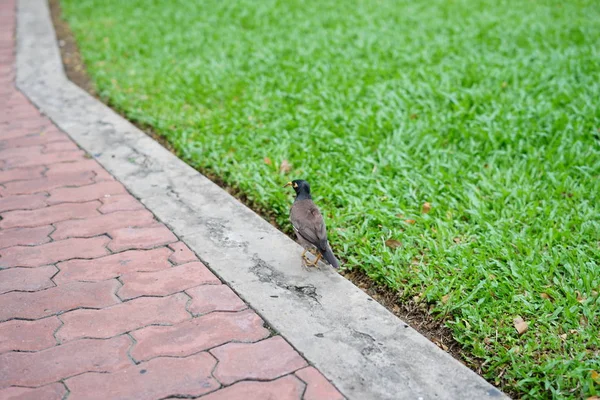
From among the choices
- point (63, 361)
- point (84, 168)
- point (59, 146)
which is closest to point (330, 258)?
point (63, 361)

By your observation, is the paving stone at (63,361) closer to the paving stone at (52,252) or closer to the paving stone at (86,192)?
the paving stone at (52,252)

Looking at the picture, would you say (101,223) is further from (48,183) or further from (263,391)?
(263,391)

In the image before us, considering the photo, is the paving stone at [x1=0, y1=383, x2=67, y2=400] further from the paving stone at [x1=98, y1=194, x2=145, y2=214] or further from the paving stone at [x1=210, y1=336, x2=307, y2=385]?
the paving stone at [x1=98, y1=194, x2=145, y2=214]

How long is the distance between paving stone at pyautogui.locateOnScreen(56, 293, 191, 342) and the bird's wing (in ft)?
2.45

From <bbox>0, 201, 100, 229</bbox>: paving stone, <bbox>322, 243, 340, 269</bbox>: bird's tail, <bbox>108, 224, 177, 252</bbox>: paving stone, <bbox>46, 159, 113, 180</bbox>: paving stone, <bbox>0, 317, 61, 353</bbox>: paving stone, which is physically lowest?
<bbox>46, 159, 113, 180</bbox>: paving stone

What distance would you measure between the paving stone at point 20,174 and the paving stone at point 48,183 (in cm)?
7

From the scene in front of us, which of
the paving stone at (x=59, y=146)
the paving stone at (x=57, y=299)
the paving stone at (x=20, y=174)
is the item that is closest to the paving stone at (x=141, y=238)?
the paving stone at (x=57, y=299)

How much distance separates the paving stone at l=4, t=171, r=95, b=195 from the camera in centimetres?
441

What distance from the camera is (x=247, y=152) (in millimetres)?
5180

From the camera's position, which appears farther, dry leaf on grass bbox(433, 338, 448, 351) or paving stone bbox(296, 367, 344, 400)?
dry leaf on grass bbox(433, 338, 448, 351)

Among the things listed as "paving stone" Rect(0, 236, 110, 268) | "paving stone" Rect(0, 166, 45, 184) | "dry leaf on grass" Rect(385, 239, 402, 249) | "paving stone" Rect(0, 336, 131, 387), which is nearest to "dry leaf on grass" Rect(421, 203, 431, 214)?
"dry leaf on grass" Rect(385, 239, 402, 249)

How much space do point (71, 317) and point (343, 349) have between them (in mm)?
1310

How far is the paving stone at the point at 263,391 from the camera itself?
2.52 metres

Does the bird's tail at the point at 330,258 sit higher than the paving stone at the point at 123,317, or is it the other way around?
the bird's tail at the point at 330,258
